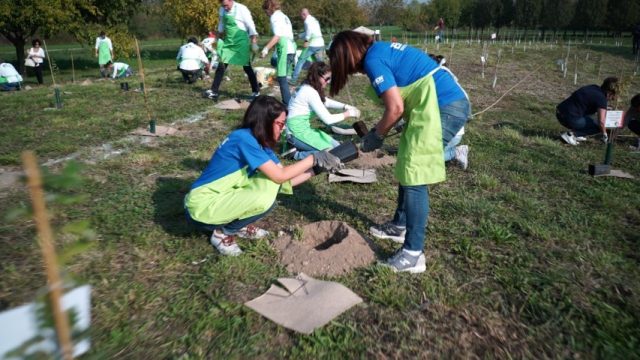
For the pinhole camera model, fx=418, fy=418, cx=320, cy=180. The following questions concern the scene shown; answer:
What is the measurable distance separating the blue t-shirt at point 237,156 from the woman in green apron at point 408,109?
0.61 m

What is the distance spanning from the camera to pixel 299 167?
2639mm

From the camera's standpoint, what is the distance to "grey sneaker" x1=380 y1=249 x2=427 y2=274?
8.55 feet

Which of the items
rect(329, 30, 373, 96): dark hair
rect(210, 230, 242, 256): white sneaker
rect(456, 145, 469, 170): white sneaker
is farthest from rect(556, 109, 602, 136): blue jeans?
rect(210, 230, 242, 256): white sneaker

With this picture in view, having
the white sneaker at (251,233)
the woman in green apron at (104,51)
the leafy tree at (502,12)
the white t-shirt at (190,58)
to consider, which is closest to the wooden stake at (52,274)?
the white sneaker at (251,233)

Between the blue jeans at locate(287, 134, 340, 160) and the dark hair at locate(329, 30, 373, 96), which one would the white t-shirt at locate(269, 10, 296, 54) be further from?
the dark hair at locate(329, 30, 373, 96)

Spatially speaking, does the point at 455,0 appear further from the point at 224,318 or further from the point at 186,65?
the point at 224,318

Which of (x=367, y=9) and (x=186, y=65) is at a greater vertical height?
(x=367, y=9)

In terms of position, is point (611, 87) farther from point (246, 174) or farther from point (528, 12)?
point (528, 12)

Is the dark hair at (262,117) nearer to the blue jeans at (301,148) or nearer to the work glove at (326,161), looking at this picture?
the work glove at (326,161)

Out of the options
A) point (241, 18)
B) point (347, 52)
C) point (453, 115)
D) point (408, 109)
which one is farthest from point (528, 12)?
point (347, 52)

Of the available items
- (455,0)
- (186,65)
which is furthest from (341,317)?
(455,0)

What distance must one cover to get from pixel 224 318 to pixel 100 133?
15.1ft

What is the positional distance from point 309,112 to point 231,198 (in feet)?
6.96

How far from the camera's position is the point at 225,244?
2.84 metres
